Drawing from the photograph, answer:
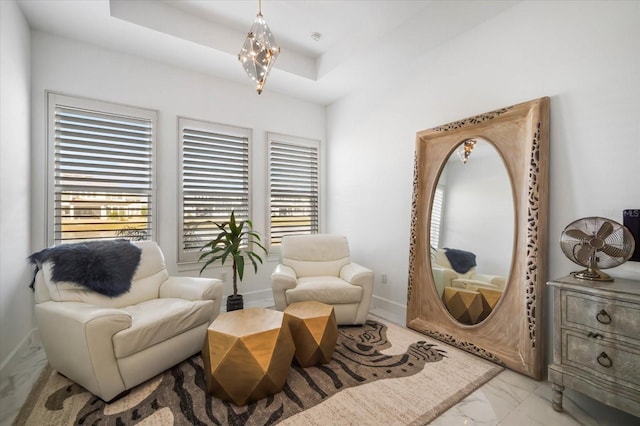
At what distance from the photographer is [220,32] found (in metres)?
2.96

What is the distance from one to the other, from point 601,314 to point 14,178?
409cm

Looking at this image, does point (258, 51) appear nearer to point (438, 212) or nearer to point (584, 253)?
point (438, 212)

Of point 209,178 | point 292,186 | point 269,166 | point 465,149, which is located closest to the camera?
point 465,149

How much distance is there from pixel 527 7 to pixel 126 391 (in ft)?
13.3

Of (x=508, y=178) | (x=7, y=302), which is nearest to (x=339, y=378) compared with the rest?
(x=508, y=178)

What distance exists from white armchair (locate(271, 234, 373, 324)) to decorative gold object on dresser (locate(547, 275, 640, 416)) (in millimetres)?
1516

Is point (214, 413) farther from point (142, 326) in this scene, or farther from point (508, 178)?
point (508, 178)

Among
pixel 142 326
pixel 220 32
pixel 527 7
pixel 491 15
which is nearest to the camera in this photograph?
pixel 142 326

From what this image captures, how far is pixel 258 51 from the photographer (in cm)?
196

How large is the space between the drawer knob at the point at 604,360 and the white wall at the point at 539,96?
61cm

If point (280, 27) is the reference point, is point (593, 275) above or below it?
below

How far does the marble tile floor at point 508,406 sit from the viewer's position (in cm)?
163

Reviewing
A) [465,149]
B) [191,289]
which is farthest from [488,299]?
[191,289]

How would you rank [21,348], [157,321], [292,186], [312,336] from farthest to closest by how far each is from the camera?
1. [292,186]
2. [21,348]
3. [312,336]
4. [157,321]
